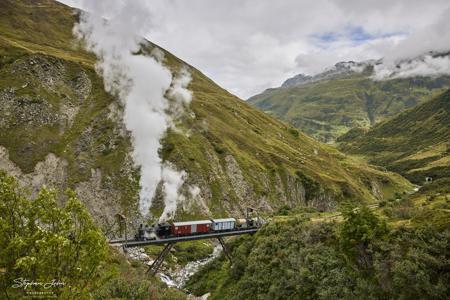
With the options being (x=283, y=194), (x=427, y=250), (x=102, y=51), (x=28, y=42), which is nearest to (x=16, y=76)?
(x=28, y=42)

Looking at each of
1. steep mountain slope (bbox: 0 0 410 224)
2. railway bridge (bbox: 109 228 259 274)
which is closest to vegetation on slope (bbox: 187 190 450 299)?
railway bridge (bbox: 109 228 259 274)

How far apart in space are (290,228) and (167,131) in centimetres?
5544

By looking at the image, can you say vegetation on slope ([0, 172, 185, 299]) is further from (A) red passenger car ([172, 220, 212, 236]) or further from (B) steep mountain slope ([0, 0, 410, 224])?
(B) steep mountain slope ([0, 0, 410, 224])

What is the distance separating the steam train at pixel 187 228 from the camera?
53.9 metres

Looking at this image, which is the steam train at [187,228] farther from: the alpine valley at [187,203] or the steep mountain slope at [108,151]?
the steep mountain slope at [108,151]

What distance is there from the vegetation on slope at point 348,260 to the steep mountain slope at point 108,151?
28.7 metres

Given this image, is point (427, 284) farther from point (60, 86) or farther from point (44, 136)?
point (60, 86)

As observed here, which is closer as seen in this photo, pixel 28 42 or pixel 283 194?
pixel 283 194

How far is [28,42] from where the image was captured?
416 ft

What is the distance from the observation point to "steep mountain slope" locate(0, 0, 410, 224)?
79.2 metres

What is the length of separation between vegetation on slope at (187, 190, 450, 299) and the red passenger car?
709 cm

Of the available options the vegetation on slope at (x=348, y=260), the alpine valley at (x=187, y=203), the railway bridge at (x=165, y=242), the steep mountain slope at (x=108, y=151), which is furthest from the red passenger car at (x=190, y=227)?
the steep mountain slope at (x=108, y=151)
